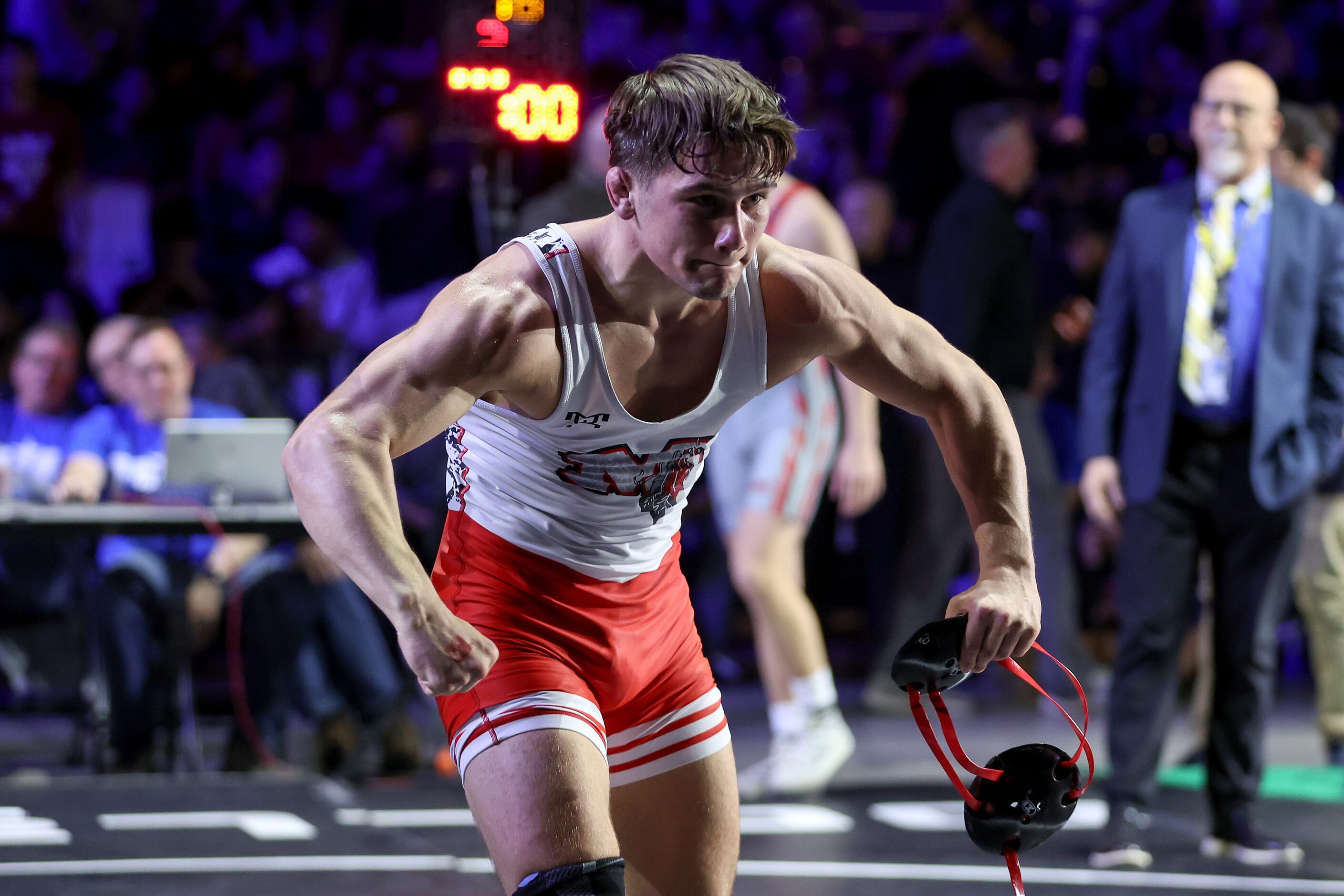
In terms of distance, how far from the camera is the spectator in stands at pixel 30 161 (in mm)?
8070

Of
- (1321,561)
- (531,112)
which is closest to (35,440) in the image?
(531,112)

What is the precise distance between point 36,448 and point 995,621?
5.03 m

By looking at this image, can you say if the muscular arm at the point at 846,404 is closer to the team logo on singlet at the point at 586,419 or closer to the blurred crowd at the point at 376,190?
the blurred crowd at the point at 376,190

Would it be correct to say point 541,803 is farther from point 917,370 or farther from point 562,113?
point 562,113

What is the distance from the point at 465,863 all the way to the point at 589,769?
232 centimetres

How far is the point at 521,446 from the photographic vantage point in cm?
279

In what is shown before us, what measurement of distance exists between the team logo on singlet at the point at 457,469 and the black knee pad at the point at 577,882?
737 millimetres

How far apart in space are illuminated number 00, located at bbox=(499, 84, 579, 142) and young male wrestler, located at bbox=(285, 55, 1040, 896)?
11.8ft

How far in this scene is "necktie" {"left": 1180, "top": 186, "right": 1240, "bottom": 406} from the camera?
4902 millimetres

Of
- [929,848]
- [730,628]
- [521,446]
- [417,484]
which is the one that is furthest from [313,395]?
[521,446]

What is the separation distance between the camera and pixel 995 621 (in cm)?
255

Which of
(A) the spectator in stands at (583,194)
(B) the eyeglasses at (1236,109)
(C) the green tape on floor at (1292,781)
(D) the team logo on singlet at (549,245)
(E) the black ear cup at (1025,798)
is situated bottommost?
(C) the green tape on floor at (1292,781)

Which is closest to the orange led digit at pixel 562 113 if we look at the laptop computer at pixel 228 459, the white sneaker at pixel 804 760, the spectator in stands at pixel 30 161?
the laptop computer at pixel 228 459

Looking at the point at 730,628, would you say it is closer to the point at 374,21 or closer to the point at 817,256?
the point at 374,21
